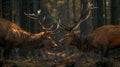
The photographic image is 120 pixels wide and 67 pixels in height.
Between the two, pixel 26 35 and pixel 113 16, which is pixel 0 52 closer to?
pixel 26 35

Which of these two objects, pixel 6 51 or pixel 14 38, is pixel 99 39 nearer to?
pixel 14 38

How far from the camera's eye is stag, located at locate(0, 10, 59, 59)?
37.2 feet

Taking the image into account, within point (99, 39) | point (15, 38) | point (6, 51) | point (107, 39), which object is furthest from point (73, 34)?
point (6, 51)

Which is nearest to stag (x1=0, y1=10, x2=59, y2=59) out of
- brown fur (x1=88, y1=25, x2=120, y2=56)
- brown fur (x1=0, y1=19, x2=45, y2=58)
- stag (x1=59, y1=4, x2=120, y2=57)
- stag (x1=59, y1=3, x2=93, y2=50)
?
brown fur (x1=0, y1=19, x2=45, y2=58)

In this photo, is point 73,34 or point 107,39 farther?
point 73,34

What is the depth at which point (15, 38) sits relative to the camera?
11.6m

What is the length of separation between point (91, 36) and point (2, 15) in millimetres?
4673

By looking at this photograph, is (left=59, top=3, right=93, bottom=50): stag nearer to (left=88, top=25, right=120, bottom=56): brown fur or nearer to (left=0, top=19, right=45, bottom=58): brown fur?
(left=88, top=25, right=120, bottom=56): brown fur

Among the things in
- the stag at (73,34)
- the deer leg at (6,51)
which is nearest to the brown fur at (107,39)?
the stag at (73,34)

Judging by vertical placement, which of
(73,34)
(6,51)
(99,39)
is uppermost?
(73,34)

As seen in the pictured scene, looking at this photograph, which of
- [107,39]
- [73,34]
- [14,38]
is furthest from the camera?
[73,34]

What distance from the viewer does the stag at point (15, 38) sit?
11.3 meters

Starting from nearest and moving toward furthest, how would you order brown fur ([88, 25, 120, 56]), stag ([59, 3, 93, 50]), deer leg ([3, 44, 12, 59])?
brown fur ([88, 25, 120, 56]) → deer leg ([3, 44, 12, 59]) → stag ([59, 3, 93, 50])

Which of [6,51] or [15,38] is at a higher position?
[15,38]
